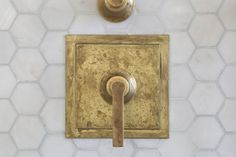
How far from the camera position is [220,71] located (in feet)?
2.15

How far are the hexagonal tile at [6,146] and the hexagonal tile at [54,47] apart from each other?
0.18m

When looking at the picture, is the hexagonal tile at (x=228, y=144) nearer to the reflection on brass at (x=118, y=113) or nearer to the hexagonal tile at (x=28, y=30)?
the reflection on brass at (x=118, y=113)

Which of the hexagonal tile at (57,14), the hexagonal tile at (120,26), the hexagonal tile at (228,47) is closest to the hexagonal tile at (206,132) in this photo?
the hexagonal tile at (228,47)

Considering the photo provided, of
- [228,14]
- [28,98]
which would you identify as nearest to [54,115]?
[28,98]

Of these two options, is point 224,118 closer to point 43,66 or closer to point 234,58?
point 234,58

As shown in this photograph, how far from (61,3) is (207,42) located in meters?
0.31

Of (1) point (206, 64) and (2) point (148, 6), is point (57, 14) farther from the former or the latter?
(1) point (206, 64)

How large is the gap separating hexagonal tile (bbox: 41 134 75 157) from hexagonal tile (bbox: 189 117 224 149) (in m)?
0.25

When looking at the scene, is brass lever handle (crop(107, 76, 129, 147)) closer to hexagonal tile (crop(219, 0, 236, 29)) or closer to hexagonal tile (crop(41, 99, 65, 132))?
hexagonal tile (crop(41, 99, 65, 132))

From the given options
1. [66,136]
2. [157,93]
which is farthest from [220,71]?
[66,136]

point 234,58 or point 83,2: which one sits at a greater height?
point 83,2

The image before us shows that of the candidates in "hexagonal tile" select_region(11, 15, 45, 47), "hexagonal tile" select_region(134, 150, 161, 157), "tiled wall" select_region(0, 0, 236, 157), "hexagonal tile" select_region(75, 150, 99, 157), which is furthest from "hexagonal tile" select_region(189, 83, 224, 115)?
"hexagonal tile" select_region(11, 15, 45, 47)

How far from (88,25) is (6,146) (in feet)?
0.99

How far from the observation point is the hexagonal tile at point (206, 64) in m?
0.66
